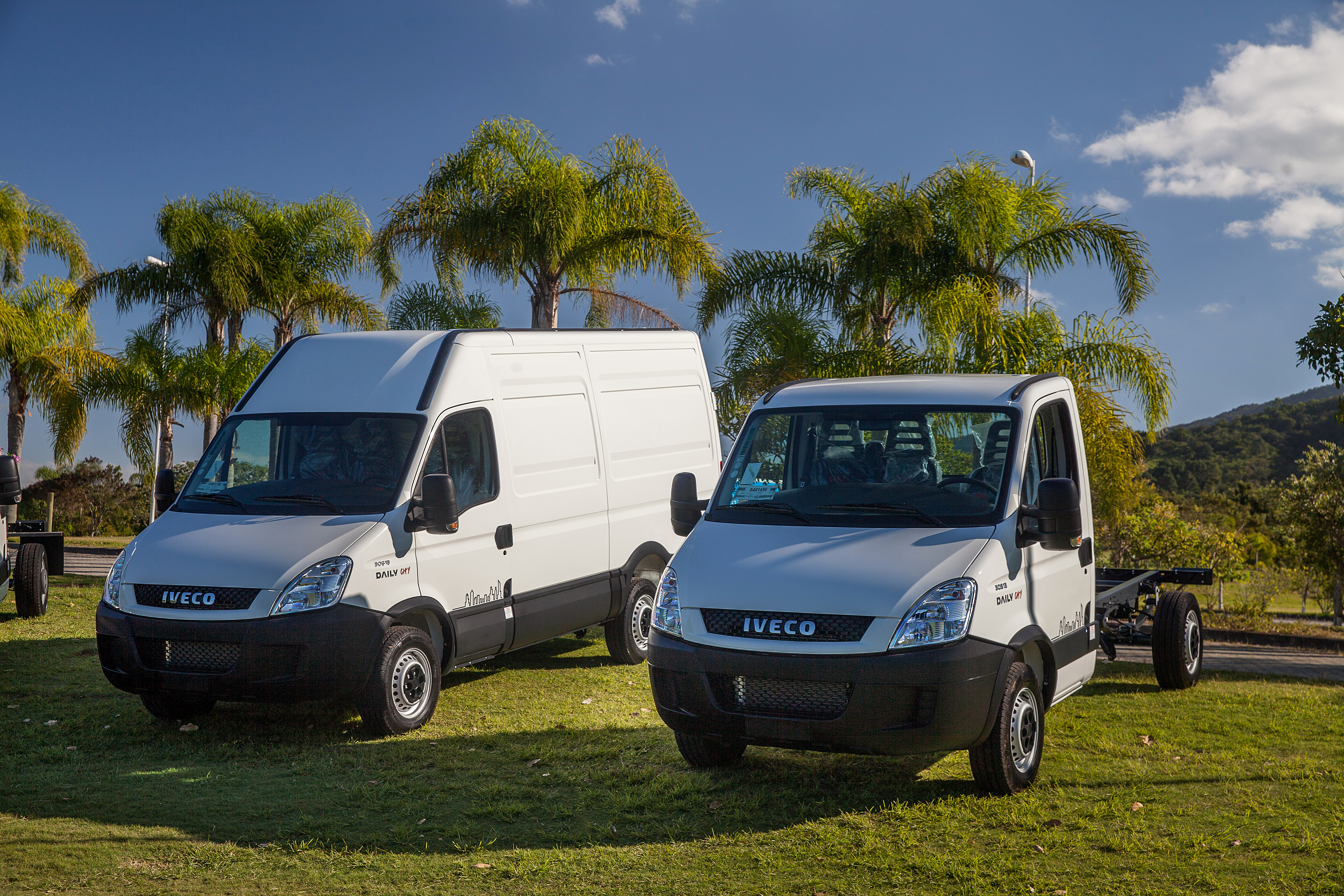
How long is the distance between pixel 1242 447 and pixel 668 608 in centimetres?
6413

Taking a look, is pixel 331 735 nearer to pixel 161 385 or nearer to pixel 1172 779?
pixel 1172 779

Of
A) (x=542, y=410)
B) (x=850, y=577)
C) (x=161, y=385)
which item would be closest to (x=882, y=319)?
(x=542, y=410)

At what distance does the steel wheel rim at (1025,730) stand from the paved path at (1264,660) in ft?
13.0

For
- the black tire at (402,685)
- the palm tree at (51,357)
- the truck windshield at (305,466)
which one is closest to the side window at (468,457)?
the truck windshield at (305,466)

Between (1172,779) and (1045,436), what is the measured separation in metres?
2.11

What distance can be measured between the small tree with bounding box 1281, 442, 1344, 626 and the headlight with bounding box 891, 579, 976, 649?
32.3 metres

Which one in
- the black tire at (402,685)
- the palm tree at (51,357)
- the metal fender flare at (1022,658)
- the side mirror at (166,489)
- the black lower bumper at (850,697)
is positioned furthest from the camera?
the palm tree at (51,357)

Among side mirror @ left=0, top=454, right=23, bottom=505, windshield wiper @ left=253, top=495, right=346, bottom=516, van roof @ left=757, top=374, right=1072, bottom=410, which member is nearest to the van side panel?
windshield wiper @ left=253, top=495, right=346, bottom=516

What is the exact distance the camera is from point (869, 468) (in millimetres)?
6805

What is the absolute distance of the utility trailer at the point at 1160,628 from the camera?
939cm

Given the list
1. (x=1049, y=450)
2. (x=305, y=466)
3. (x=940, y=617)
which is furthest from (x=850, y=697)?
(x=305, y=466)

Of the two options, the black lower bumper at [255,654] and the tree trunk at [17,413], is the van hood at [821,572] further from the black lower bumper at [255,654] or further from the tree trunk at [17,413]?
the tree trunk at [17,413]

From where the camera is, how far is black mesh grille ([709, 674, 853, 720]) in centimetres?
570

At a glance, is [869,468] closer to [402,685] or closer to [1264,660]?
[402,685]
